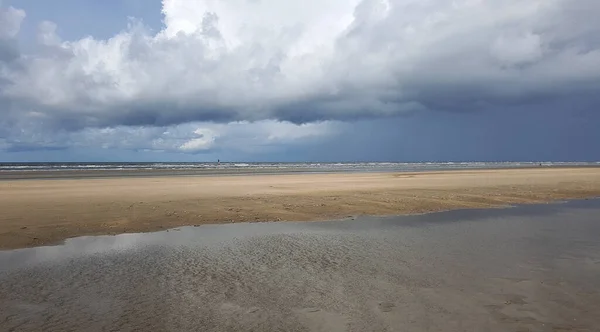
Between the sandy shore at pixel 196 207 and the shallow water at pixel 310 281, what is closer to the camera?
the shallow water at pixel 310 281

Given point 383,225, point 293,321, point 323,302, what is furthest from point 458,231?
point 293,321

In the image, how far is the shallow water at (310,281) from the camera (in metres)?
8.39

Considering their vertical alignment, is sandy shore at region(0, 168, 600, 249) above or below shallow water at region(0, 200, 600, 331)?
above

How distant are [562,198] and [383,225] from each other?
20111mm

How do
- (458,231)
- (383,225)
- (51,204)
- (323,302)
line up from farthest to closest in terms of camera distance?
(51,204)
(383,225)
(458,231)
(323,302)

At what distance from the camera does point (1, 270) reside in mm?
12047

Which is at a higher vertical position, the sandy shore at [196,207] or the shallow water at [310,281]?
the sandy shore at [196,207]

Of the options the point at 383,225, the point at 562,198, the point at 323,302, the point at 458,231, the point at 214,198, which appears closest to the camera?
the point at 323,302

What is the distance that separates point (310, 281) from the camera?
11.1 meters

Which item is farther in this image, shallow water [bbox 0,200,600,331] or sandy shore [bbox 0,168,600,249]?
sandy shore [bbox 0,168,600,249]

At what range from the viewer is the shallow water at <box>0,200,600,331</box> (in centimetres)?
839

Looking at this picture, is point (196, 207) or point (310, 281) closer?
point (310, 281)

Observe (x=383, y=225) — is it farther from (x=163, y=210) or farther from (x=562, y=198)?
(x=562, y=198)

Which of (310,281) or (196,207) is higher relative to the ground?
(196,207)
